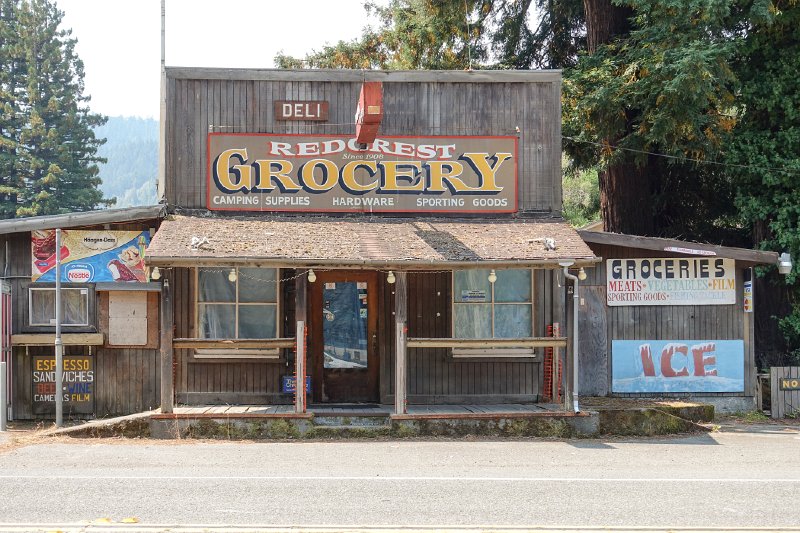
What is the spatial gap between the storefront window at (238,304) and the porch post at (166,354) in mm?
1506

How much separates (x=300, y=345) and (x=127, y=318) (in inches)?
139

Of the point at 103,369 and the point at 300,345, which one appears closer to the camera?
the point at 300,345

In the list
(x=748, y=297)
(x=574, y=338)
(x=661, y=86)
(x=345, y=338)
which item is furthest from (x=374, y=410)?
(x=661, y=86)

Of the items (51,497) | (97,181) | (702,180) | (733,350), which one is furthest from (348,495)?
(97,181)

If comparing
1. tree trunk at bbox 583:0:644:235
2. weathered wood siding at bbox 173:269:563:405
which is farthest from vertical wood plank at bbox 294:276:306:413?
tree trunk at bbox 583:0:644:235

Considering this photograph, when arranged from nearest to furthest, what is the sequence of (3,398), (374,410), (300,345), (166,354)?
(166,354) → (300,345) → (374,410) → (3,398)

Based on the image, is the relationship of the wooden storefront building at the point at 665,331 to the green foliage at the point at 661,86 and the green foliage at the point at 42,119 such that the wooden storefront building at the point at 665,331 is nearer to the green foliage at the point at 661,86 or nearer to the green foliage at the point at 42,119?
the green foliage at the point at 661,86

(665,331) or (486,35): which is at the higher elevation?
(486,35)

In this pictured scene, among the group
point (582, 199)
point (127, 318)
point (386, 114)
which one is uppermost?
point (582, 199)

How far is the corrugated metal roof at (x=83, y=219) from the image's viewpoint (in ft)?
45.4

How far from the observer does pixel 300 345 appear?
41.8 feet

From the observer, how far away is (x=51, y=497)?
27.5ft

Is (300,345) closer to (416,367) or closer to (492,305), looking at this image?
(416,367)

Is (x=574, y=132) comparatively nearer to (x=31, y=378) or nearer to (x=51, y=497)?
(x=31, y=378)
